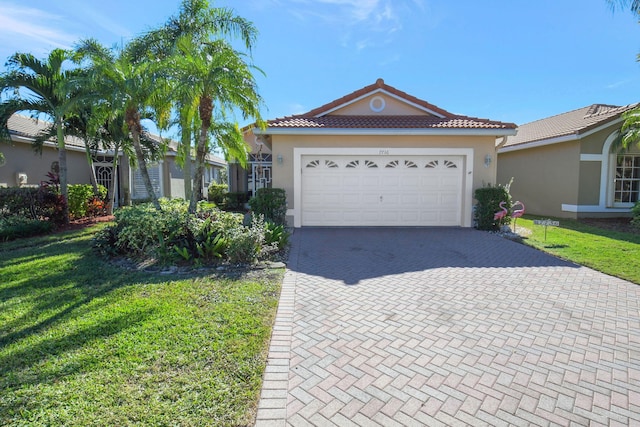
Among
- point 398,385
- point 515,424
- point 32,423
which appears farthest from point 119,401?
point 515,424

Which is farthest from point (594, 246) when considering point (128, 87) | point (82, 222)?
point (82, 222)

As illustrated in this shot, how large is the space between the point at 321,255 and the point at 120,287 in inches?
159

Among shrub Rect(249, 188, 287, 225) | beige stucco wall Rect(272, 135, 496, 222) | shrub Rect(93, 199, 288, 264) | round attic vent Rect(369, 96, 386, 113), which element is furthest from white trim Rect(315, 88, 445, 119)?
shrub Rect(93, 199, 288, 264)

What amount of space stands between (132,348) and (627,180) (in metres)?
18.7

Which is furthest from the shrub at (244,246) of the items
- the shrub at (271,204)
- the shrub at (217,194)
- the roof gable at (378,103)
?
the shrub at (217,194)

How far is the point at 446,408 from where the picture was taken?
8.18 ft

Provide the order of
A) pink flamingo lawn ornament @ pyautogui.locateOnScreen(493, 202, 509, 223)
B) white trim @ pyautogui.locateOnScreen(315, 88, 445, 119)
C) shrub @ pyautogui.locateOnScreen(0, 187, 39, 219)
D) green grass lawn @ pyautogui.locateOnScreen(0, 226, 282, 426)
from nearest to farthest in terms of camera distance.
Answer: green grass lawn @ pyautogui.locateOnScreen(0, 226, 282, 426) → shrub @ pyautogui.locateOnScreen(0, 187, 39, 219) → pink flamingo lawn ornament @ pyautogui.locateOnScreen(493, 202, 509, 223) → white trim @ pyautogui.locateOnScreen(315, 88, 445, 119)

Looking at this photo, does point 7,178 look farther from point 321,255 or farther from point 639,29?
point 639,29

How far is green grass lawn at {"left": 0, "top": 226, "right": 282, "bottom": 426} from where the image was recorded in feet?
7.96

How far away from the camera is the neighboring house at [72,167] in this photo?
12.4 meters

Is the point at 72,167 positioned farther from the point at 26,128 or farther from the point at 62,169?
the point at 62,169

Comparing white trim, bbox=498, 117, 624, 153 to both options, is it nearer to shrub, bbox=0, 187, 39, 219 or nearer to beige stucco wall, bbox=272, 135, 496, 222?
beige stucco wall, bbox=272, 135, 496, 222

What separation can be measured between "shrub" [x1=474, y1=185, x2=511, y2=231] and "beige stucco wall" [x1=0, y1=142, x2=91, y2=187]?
17.2m

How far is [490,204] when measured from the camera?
1049 centimetres
